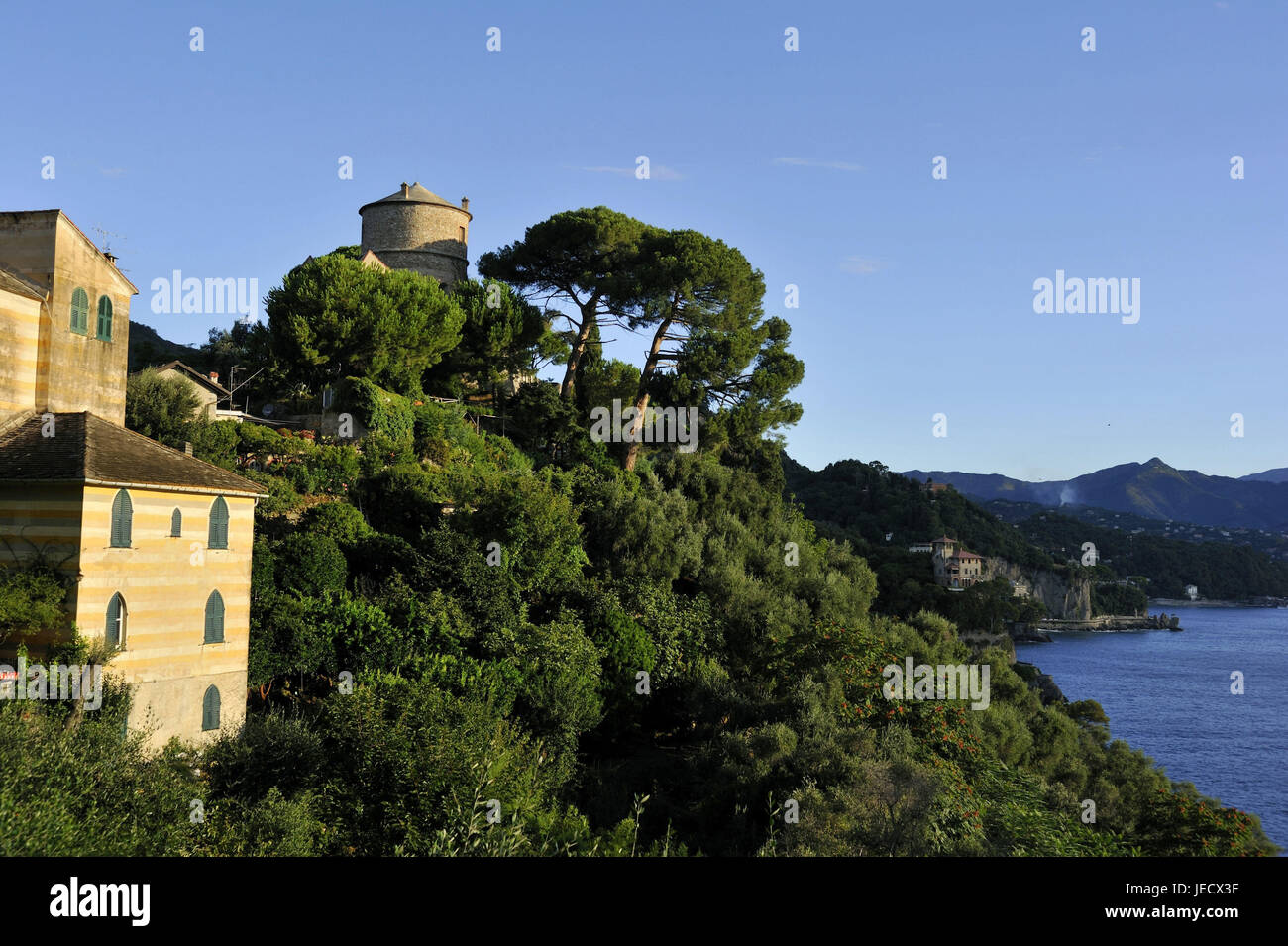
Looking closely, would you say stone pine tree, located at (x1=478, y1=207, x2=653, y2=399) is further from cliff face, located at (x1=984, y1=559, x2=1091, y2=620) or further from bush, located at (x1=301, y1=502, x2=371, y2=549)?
cliff face, located at (x1=984, y1=559, x2=1091, y2=620)

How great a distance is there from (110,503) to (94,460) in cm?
92

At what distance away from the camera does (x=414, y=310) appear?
141 feet

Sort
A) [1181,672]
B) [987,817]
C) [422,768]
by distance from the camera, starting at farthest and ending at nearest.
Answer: [1181,672], [987,817], [422,768]

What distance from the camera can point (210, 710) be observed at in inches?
865

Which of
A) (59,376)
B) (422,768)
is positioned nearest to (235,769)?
(422,768)

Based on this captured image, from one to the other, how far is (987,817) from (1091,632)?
132m

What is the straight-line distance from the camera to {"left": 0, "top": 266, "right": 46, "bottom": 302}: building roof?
2073 centimetres

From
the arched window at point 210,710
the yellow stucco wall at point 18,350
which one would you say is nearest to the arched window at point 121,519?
the yellow stucco wall at point 18,350

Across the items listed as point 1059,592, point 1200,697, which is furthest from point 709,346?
point 1059,592

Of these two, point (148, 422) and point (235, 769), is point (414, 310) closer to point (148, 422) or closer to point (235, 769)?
point (148, 422)

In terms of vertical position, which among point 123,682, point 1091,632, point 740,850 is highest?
A: point 123,682

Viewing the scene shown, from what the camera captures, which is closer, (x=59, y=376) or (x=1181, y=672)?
(x=59, y=376)

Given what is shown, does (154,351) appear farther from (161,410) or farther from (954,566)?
(954,566)
